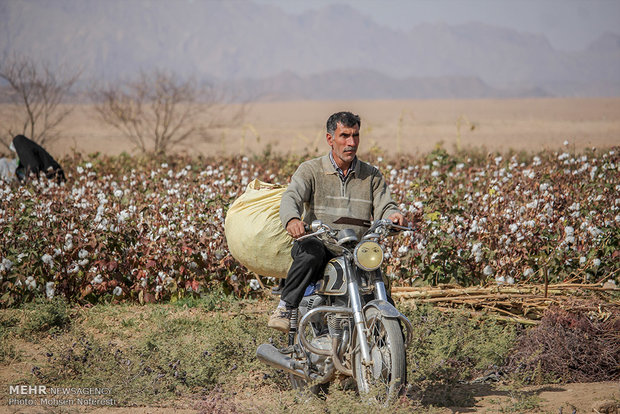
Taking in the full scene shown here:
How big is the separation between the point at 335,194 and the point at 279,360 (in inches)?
43.8

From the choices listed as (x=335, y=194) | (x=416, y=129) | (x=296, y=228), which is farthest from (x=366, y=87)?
(x=296, y=228)

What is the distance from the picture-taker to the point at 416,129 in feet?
156

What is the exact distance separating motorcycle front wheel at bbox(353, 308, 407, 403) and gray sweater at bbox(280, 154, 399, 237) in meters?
0.71

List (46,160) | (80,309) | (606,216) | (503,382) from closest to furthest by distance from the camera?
(503,382), (80,309), (606,216), (46,160)

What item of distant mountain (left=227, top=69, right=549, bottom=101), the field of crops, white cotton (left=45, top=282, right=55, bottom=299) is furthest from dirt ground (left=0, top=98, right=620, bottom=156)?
distant mountain (left=227, top=69, right=549, bottom=101)

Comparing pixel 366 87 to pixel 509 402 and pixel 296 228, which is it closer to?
pixel 509 402

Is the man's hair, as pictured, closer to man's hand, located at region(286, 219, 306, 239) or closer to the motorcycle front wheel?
man's hand, located at region(286, 219, 306, 239)

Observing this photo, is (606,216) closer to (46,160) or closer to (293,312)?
(293,312)

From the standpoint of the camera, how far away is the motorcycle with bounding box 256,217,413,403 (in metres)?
3.84

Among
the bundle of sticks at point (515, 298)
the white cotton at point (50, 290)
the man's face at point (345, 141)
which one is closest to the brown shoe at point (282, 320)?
the man's face at point (345, 141)

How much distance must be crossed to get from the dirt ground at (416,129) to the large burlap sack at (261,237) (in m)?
8.19

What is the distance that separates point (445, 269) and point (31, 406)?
12.7 feet

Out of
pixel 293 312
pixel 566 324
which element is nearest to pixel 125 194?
pixel 293 312

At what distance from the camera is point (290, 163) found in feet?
39.5
